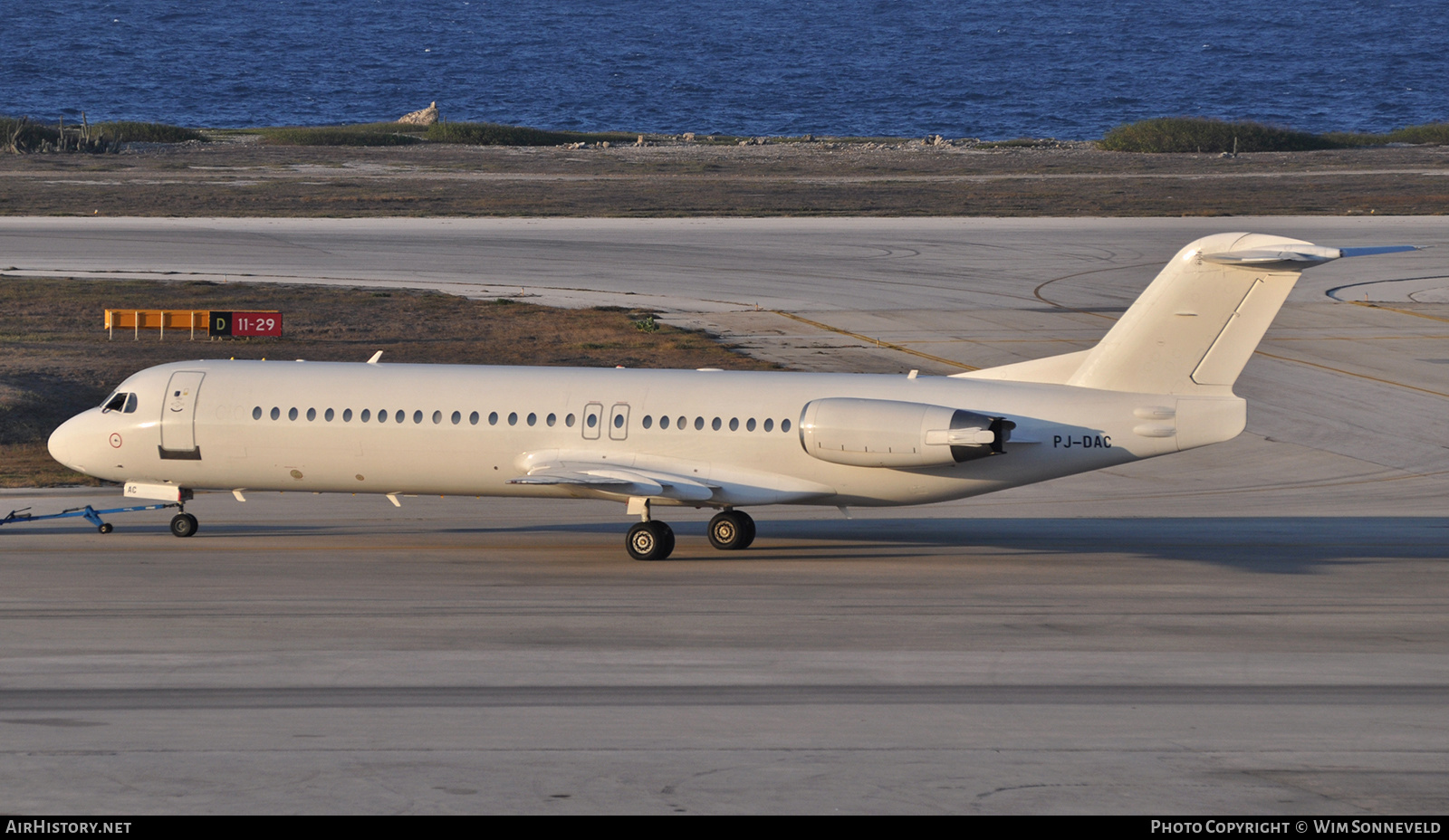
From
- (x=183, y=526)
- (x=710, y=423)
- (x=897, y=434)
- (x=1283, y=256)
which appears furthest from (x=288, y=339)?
(x=1283, y=256)

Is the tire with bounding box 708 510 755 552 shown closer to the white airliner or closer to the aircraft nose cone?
the white airliner

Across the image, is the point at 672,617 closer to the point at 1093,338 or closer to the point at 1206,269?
the point at 1206,269

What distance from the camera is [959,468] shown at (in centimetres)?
2311

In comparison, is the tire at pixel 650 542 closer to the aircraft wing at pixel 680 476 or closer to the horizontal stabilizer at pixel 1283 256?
the aircraft wing at pixel 680 476

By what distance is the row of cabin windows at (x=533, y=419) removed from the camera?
76.9 ft

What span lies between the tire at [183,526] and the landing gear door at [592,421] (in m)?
7.11

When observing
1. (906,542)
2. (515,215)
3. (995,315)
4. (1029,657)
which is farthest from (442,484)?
(515,215)

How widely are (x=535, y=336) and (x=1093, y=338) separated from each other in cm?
1625

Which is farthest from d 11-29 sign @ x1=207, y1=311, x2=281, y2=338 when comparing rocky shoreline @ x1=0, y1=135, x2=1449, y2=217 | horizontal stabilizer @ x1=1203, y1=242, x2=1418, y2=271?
horizontal stabilizer @ x1=1203, y1=242, x2=1418, y2=271

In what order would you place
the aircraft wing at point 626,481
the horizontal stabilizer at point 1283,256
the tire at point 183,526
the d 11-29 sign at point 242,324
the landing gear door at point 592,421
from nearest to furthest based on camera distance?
1. the horizontal stabilizer at point 1283,256
2. the aircraft wing at point 626,481
3. the landing gear door at point 592,421
4. the tire at point 183,526
5. the d 11-29 sign at point 242,324

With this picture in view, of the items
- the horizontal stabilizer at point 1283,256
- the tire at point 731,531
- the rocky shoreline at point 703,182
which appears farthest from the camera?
the rocky shoreline at point 703,182

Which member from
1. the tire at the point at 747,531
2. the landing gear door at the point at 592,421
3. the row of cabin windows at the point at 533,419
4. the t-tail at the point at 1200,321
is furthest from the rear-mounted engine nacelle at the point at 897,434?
the landing gear door at the point at 592,421

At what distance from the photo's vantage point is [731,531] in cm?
2450

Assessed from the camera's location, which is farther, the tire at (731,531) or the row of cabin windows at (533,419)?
the tire at (731,531)
